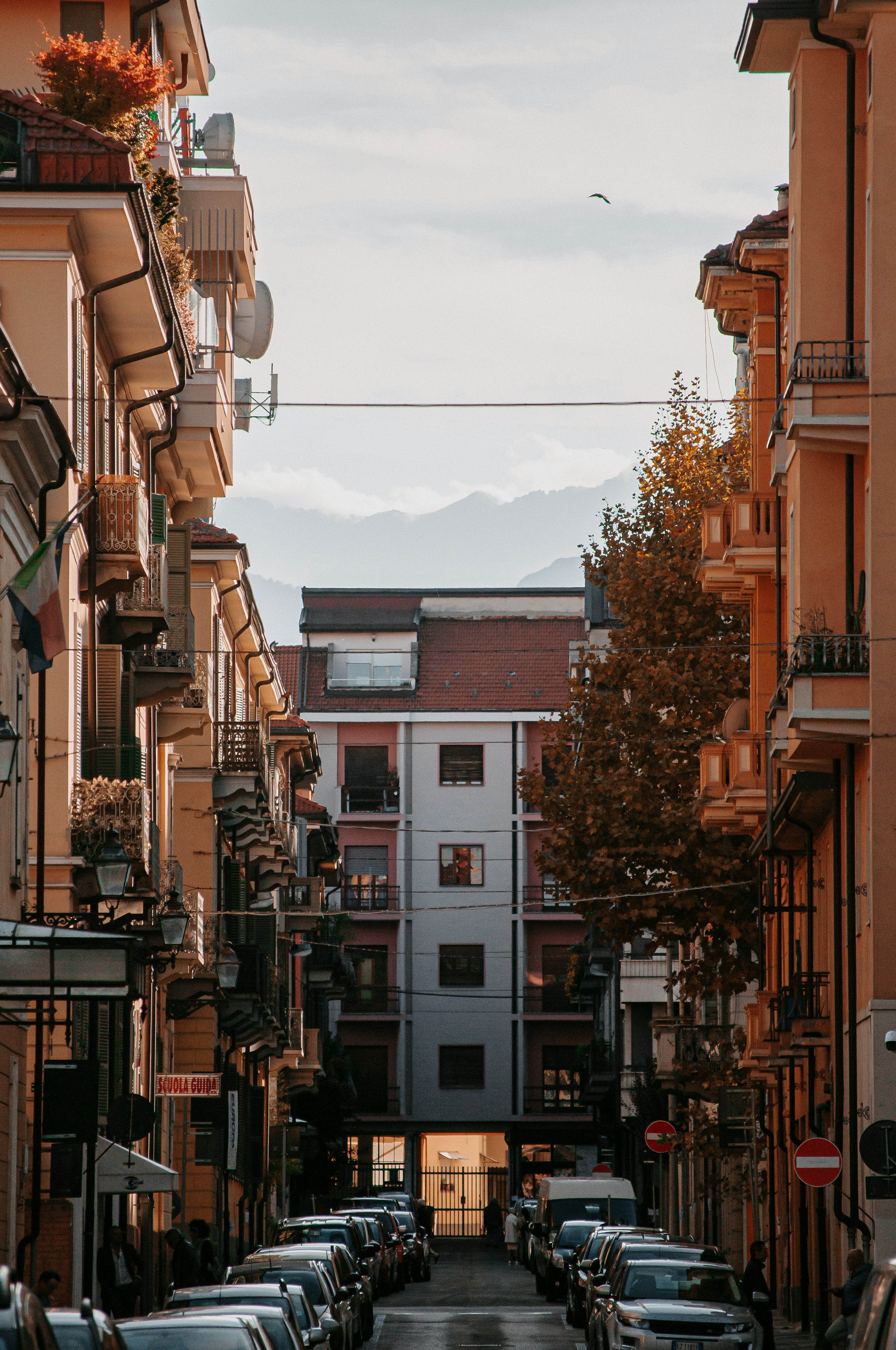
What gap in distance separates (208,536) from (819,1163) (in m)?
23.4

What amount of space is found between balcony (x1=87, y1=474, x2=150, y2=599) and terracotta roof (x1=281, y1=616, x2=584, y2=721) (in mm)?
56532

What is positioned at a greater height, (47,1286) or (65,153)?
(65,153)

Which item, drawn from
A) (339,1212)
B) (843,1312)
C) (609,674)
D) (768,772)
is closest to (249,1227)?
(339,1212)

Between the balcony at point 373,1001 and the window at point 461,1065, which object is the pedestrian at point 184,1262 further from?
the window at point 461,1065

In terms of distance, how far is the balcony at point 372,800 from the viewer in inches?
3351

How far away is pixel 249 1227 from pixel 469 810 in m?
33.0

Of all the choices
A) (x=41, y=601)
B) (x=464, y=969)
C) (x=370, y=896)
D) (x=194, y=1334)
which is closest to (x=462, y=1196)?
(x=464, y=969)

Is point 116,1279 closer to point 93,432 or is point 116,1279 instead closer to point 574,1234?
point 93,432

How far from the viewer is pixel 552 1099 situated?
82938mm

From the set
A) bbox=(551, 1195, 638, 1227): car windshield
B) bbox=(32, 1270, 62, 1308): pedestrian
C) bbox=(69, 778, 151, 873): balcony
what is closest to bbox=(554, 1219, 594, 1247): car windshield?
bbox=(551, 1195, 638, 1227): car windshield

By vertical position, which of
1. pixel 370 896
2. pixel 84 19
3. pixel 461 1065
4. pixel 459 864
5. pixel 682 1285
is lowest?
pixel 461 1065

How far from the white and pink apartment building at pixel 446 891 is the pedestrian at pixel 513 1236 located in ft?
43.9

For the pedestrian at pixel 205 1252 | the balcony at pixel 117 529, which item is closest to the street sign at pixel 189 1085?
the pedestrian at pixel 205 1252

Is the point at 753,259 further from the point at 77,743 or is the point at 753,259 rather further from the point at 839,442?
the point at 77,743
